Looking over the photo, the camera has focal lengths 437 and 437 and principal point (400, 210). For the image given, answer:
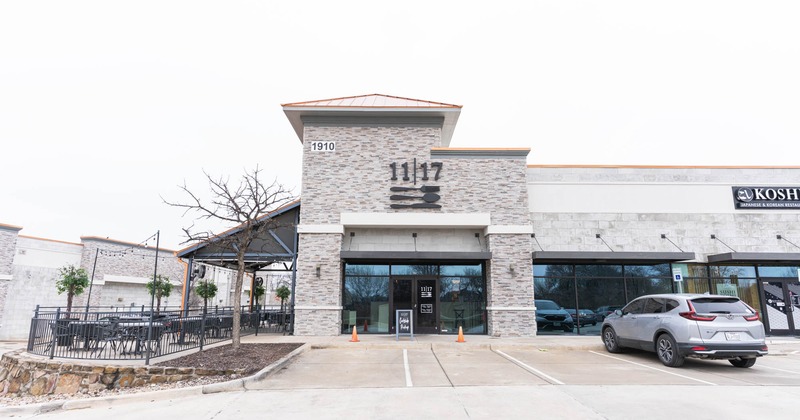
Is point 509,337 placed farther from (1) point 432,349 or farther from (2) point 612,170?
(2) point 612,170

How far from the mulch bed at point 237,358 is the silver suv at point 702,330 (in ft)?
30.9

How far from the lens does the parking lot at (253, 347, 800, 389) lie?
8539 mm

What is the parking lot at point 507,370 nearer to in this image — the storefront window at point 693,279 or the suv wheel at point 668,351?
the suv wheel at point 668,351

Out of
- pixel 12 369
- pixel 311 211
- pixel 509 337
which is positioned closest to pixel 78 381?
pixel 12 369

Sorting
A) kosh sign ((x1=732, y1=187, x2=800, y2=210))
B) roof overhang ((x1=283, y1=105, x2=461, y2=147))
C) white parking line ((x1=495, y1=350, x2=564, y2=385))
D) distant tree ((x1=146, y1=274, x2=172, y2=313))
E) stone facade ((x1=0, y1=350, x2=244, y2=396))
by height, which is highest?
roof overhang ((x1=283, y1=105, x2=461, y2=147))

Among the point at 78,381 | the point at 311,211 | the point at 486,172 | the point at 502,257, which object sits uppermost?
the point at 486,172

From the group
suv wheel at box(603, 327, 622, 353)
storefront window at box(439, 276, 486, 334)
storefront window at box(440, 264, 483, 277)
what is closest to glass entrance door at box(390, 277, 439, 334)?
storefront window at box(439, 276, 486, 334)

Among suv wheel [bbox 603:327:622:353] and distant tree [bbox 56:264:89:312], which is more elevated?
distant tree [bbox 56:264:89:312]

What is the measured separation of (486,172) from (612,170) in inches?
213

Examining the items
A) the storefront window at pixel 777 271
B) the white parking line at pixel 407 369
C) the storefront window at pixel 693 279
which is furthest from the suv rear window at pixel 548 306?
the storefront window at pixel 777 271

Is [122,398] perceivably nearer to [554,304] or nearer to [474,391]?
[474,391]

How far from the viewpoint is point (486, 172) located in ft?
57.1

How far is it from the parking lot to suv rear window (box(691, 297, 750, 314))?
1337mm

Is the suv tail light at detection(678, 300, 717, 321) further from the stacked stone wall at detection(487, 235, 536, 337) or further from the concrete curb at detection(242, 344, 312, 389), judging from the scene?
the concrete curb at detection(242, 344, 312, 389)
